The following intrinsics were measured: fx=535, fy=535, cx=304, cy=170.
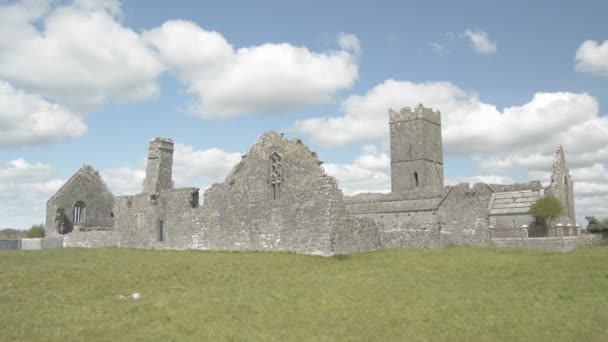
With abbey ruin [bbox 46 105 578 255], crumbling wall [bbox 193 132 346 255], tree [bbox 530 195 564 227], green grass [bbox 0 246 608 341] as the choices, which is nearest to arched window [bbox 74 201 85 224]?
abbey ruin [bbox 46 105 578 255]

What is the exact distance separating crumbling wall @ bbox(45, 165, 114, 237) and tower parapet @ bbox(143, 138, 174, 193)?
11.2 meters

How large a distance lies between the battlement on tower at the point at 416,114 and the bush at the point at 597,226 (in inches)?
1182

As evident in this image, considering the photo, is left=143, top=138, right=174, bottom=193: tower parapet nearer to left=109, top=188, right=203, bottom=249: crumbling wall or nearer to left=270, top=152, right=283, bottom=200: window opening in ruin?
left=109, top=188, right=203, bottom=249: crumbling wall

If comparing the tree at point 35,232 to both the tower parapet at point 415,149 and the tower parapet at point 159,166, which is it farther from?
the tower parapet at point 415,149

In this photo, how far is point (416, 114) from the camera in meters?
65.2

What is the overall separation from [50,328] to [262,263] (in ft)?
34.8

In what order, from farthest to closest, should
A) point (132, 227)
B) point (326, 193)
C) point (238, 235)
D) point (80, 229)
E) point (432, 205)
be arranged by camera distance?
point (432, 205) → point (80, 229) → point (132, 227) → point (238, 235) → point (326, 193)

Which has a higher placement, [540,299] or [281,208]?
[281,208]

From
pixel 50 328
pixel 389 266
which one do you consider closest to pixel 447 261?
pixel 389 266

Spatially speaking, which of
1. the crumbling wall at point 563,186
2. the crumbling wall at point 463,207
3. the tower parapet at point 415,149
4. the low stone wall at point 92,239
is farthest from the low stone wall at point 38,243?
the tower parapet at point 415,149

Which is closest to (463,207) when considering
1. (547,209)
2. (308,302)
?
(547,209)

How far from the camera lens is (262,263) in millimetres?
20047

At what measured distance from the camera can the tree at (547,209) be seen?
36219 millimetres

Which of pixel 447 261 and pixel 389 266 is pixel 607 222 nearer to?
pixel 447 261
